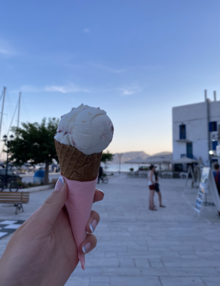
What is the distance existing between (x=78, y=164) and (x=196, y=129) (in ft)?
99.9

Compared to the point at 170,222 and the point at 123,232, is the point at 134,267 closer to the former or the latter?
the point at 123,232

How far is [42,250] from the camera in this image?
3.71ft

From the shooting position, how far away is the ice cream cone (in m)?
1.34

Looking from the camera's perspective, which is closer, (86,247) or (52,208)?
(52,208)

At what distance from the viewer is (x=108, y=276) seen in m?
3.17

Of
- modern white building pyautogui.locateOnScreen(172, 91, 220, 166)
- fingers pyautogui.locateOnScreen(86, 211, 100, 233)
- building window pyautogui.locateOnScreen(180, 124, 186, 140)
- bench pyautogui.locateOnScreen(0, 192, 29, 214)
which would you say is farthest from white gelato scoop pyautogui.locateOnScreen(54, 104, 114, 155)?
building window pyautogui.locateOnScreen(180, 124, 186, 140)

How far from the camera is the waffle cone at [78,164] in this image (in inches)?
52.7

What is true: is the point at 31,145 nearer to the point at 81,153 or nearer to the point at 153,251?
the point at 153,251

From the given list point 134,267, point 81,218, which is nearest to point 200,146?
point 134,267

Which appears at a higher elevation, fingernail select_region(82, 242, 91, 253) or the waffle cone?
the waffle cone

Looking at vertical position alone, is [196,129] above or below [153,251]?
above

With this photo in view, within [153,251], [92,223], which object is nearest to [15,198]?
[153,251]

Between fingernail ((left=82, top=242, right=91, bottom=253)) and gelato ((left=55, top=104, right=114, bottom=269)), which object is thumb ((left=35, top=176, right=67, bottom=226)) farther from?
fingernail ((left=82, top=242, right=91, bottom=253))

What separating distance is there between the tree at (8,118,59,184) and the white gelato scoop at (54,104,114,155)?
39.9ft
